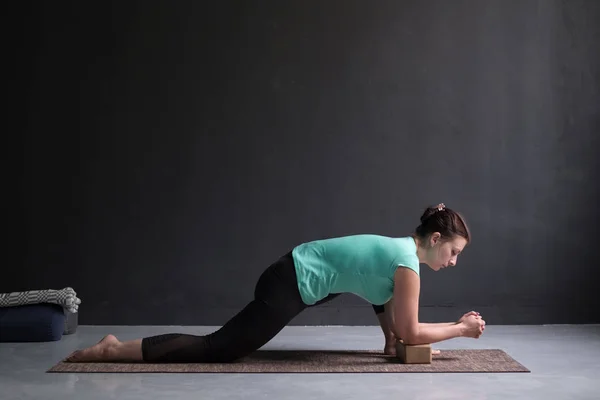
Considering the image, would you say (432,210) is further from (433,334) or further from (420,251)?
(433,334)

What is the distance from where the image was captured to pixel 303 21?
15.8 feet

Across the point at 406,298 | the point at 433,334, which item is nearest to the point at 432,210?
the point at 406,298

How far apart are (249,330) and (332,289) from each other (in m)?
0.36

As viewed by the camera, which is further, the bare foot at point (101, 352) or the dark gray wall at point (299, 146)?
the dark gray wall at point (299, 146)

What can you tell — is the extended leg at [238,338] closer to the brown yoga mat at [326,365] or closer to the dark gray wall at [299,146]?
the brown yoga mat at [326,365]

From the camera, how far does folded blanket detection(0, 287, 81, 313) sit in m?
4.16

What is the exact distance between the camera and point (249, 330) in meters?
3.29

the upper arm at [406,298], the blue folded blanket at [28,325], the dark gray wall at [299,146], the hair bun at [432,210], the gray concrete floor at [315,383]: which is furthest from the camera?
the dark gray wall at [299,146]

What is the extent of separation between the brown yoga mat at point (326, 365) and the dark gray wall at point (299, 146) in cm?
114

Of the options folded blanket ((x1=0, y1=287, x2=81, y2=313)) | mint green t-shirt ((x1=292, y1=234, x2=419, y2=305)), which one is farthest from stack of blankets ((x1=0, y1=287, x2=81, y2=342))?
mint green t-shirt ((x1=292, y1=234, x2=419, y2=305))

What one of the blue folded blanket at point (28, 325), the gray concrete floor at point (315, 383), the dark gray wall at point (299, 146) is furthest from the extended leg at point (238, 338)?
the dark gray wall at point (299, 146)

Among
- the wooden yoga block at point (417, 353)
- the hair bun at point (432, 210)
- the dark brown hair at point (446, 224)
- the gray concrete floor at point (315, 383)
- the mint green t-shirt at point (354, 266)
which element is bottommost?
the gray concrete floor at point (315, 383)

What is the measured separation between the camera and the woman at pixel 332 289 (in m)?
3.24

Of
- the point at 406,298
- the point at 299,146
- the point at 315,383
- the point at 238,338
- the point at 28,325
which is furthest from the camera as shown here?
the point at 299,146
